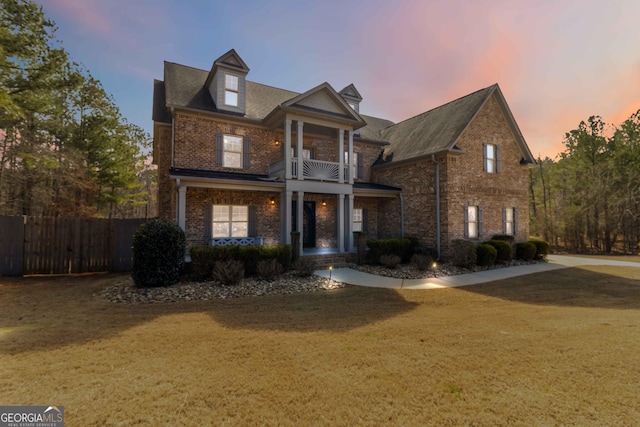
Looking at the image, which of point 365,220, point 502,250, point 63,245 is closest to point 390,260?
point 365,220

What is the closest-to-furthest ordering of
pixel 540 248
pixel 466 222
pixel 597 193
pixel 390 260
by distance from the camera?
pixel 390 260, pixel 466 222, pixel 540 248, pixel 597 193

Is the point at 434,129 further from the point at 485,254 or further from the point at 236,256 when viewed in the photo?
the point at 236,256

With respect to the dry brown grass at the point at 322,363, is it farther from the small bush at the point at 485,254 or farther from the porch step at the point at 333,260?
the small bush at the point at 485,254

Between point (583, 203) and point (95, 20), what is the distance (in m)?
34.4

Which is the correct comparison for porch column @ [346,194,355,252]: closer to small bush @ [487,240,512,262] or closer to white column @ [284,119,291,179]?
→ white column @ [284,119,291,179]

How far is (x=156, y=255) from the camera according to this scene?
8.31m

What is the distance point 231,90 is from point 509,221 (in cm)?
1669

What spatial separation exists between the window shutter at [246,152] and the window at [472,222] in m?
11.3

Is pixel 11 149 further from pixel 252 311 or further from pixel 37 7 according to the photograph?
pixel 252 311

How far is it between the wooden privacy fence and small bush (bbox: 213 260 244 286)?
17.3ft

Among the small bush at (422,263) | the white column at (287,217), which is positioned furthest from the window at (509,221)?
the white column at (287,217)

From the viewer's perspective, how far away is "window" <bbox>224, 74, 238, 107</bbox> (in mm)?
13055

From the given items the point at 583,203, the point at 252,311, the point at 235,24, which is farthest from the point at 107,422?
the point at 583,203

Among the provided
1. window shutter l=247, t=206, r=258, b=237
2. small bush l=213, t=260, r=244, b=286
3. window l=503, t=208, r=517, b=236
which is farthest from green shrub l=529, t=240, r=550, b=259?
small bush l=213, t=260, r=244, b=286
